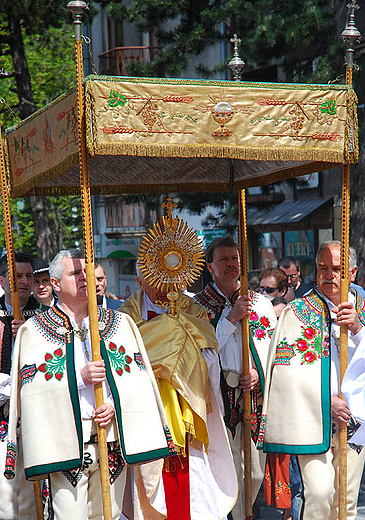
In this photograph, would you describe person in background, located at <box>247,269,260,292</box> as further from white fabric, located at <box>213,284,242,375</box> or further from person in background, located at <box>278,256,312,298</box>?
white fabric, located at <box>213,284,242,375</box>

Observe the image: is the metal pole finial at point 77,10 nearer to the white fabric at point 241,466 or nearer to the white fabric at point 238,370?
Answer: the white fabric at point 238,370

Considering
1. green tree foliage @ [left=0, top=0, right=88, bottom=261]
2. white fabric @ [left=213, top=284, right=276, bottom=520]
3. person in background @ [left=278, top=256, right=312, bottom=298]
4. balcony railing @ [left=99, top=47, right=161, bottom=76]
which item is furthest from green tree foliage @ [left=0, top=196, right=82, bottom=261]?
white fabric @ [left=213, top=284, right=276, bottom=520]

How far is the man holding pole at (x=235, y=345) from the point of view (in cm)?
557

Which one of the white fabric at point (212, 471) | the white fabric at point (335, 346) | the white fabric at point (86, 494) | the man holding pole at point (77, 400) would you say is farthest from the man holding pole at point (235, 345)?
the white fabric at point (86, 494)

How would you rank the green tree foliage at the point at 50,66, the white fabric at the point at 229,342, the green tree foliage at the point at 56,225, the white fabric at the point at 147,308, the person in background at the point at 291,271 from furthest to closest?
1. the green tree foliage at the point at 56,225
2. the green tree foliage at the point at 50,66
3. the person in background at the point at 291,271
4. the white fabric at the point at 229,342
5. the white fabric at the point at 147,308

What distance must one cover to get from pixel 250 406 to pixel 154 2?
681 centimetres

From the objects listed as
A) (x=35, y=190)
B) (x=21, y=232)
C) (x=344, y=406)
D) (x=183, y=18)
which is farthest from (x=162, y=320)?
(x=21, y=232)

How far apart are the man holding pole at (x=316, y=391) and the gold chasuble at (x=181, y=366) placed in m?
0.41

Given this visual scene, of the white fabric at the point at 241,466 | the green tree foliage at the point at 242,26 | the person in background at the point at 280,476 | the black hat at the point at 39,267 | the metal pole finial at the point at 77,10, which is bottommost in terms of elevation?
the person in background at the point at 280,476

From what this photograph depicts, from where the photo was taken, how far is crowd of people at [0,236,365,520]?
4242mm

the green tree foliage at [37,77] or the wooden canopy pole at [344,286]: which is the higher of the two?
the green tree foliage at [37,77]

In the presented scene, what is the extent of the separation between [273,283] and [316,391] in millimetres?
2515

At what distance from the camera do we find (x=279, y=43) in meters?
10.4

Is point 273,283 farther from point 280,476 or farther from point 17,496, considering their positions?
point 17,496
